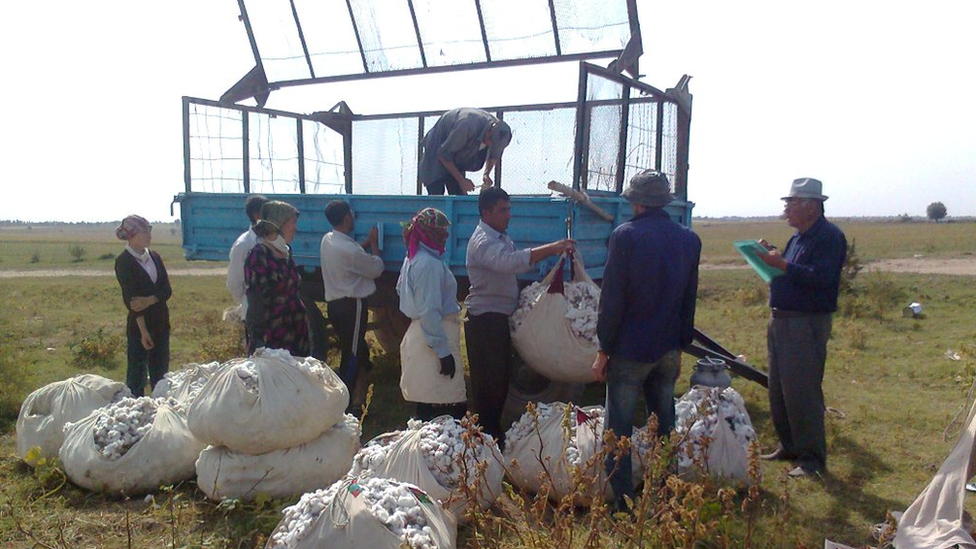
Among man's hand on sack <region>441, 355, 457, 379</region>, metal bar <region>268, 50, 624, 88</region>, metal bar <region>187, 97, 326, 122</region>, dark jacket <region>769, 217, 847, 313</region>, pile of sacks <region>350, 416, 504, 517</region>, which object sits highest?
metal bar <region>268, 50, 624, 88</region>

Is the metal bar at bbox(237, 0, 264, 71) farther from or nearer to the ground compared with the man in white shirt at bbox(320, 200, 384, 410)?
farther from the ground

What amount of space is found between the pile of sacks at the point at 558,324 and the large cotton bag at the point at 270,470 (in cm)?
126

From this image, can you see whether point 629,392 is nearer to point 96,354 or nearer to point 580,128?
point 580,128

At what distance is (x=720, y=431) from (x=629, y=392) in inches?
31.5

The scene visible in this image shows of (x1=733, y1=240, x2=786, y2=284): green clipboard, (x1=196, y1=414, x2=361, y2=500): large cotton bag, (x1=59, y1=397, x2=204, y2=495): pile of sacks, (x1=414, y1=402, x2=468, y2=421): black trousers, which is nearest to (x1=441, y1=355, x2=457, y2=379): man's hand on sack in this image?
→ (x1=414, y1=402, x2=468, y2=421): black trousers

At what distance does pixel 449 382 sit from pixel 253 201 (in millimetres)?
1967

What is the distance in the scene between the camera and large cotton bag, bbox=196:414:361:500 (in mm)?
3787

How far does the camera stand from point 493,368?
14.0 ft

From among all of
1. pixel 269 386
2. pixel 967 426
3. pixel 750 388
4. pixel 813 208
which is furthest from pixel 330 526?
pixel 750 388

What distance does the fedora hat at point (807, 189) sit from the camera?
4.12 m

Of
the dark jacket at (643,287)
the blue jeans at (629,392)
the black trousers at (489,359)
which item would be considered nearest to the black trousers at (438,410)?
the black trousers at (489,359)

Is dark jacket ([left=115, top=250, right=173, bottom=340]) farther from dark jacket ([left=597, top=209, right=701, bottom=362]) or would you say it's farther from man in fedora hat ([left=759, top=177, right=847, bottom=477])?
man in fedora hat ([left=759, top=177, right=847, bottom=477])

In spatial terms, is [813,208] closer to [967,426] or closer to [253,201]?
[967,426]

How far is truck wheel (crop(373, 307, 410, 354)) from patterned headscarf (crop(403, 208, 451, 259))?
2.02 m
